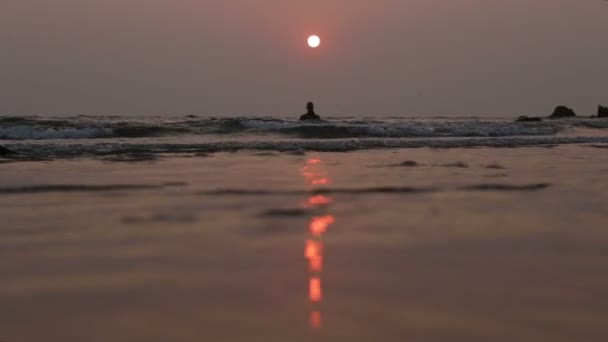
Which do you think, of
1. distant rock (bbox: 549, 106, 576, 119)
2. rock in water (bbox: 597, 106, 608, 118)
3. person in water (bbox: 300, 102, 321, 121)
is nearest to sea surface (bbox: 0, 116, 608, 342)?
person in water (bbox: 300, 102, 321, 121)

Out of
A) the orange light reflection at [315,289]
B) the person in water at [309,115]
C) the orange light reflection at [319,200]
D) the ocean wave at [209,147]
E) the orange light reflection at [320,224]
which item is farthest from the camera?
the person in water at [309,115]

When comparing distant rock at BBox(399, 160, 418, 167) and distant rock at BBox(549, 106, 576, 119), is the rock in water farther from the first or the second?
distant rock at BBox(399, 160, 418, 167)

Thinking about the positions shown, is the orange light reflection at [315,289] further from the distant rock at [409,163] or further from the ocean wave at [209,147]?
the ocean wave at [209,147]

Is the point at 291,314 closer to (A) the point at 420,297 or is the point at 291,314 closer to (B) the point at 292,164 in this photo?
(A) the point at 420,297

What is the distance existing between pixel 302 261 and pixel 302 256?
94 mm

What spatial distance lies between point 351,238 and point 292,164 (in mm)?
4501

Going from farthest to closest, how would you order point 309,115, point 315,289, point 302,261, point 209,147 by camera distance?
1. point 309,115
2. point 209,147
3. point 302,261
4. point 315,289

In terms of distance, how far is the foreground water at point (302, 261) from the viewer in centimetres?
186

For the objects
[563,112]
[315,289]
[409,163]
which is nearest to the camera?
[315,289]

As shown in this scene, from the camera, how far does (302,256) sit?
2738 millimetres

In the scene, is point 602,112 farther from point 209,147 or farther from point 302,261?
point 302,261

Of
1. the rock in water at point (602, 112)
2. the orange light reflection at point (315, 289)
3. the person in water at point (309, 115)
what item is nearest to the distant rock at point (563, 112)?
the rock in water at point (602, 112)

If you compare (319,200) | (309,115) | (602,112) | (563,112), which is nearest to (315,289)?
(319,200)

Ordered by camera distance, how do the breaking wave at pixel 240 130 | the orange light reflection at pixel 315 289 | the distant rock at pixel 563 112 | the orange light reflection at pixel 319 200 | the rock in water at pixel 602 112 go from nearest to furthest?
Result: the orange light reflection at pixel 315 289 → the orange light reflection at pixel 319 200 → the breaking wave at pixel 240 130 → the rock in water at pixel 602 112 → the distant rock at pixel 563 112
